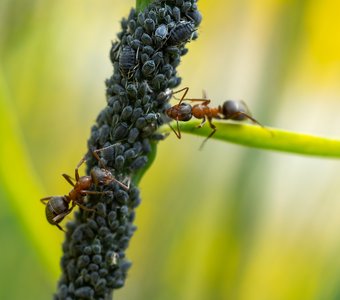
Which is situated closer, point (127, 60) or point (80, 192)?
point (127, 60)

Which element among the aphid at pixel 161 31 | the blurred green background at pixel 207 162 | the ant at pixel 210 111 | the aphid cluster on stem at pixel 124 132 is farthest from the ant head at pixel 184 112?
the blurred green background at pixel 207 162

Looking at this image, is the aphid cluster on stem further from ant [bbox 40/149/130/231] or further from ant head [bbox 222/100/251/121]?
ant head [bbox 222/100/251/121]

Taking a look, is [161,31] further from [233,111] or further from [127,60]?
[233,111]

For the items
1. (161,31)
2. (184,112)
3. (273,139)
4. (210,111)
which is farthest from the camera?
(210,111)

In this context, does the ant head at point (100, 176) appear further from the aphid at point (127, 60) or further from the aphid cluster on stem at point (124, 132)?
the aphid at point (127, 60)

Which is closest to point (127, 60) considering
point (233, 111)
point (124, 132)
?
point (124, 132)

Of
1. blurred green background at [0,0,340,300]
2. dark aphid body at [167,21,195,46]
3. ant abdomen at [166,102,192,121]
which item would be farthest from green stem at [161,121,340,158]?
blurred green background at [0,0,340,300]
